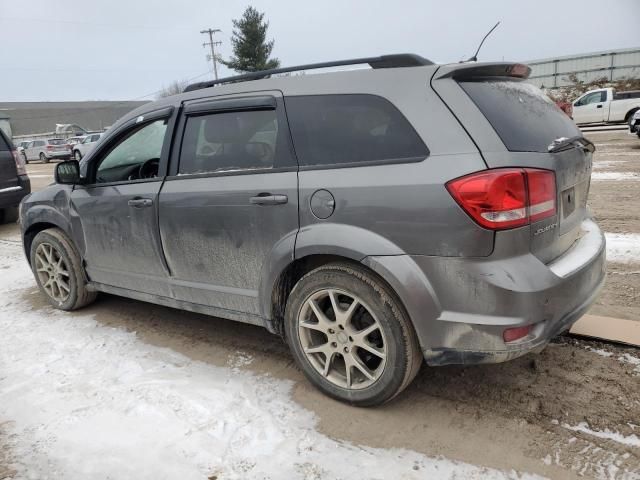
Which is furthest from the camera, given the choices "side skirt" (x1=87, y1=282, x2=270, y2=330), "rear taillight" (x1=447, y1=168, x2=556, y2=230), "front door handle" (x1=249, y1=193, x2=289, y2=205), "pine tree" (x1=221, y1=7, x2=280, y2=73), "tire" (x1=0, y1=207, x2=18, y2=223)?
"pine tree" (x1=221, y1=7, x2=280, y2=73)

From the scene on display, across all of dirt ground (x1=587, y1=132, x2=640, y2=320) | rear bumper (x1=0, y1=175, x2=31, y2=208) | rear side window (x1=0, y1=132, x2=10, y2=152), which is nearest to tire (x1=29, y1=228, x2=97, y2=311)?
dirt ground (x1=587, y1=132, x2=640, y2=320)

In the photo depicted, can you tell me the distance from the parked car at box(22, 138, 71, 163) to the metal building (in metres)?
27.4

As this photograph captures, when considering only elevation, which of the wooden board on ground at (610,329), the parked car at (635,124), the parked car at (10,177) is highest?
the parked car at (10,177)

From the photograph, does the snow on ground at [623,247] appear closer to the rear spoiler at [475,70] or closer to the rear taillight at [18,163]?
the rear spoiler at [475,70]

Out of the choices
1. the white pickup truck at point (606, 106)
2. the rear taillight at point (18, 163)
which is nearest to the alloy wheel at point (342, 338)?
the rear taillight at point (18, 163)

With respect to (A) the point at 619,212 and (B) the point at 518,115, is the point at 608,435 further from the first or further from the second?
(A) the point at 619,212

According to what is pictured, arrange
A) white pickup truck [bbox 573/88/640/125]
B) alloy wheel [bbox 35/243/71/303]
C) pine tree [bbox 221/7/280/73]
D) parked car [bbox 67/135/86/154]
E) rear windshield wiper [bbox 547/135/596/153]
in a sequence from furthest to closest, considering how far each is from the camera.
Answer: pine tree [bbox 221/7/280/73], parked car [bbox 67/135/86/154], white pickup truck [bbox 573/88/640/125], alloy wheel [bbox 35/243/71/303], rear windshield wiper [bbox 547/135/596/153]

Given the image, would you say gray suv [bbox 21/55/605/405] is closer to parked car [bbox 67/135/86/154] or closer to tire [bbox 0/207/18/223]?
tire [bbox 0/207/18/223]

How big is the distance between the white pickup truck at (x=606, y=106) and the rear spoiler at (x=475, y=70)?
21.2 metres

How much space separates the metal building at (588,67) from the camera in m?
28.9

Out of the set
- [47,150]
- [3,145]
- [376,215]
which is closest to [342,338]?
[376,215]

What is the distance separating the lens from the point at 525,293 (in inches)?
89.3

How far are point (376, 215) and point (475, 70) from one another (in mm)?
899

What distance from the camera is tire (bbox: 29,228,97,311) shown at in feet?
14.2
